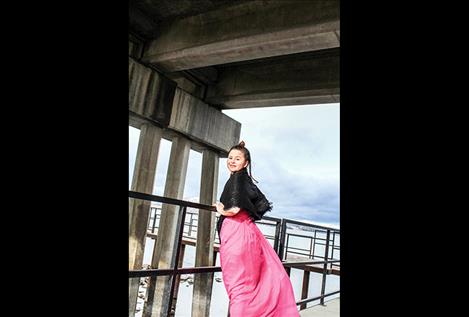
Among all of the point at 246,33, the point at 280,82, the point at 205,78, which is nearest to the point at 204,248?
the point at 205,78

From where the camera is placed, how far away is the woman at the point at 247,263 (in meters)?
2.39

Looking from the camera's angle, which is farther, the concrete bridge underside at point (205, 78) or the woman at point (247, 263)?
the concrete bridge underside at point (205, 78)

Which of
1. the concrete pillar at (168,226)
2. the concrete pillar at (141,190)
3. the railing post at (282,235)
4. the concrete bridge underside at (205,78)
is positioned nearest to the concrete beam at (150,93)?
the concrete bridge underside at (205,78)

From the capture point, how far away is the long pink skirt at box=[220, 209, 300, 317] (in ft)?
7.81

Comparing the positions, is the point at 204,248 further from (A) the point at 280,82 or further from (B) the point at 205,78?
(A) the point at 280,82

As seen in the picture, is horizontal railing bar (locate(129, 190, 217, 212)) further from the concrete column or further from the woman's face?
the concrete column

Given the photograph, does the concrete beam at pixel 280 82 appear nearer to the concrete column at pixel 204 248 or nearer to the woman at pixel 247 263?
the concrete column at pixel 204 248

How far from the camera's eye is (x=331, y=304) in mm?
4605

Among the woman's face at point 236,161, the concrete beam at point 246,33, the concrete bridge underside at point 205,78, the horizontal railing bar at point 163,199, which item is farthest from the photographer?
the concrete bridge underside at point 205,78

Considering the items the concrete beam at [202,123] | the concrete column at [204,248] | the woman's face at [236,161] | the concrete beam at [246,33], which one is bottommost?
the concrete column at [204,248]

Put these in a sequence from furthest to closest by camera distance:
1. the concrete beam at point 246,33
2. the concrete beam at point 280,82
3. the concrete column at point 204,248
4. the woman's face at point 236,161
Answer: the concrete column at point 204,248
the concrete beam at point 280,82
the concrete beam at point 246,33
the woman's face at point 236,161

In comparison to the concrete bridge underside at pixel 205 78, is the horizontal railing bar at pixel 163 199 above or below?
below

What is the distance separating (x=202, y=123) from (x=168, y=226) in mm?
2217
